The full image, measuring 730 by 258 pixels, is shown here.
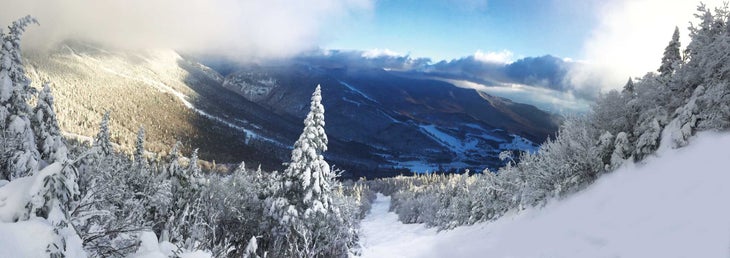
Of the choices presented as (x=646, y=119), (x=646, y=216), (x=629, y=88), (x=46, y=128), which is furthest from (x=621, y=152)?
(x=46, y=128)

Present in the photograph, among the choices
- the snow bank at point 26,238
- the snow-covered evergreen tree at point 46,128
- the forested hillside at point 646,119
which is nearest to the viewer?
the snow bank at point 26,238

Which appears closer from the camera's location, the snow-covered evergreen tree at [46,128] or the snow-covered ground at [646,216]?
the snow-covered ground at [646,216]

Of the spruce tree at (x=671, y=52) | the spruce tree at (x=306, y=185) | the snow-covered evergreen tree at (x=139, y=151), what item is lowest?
the snow-covered evergreen tree at (x=139, y=151)

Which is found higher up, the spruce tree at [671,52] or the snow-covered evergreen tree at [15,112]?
the spruce tree at [671,52]

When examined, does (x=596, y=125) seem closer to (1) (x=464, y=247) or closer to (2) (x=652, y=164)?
(2) (x=652, y=164)

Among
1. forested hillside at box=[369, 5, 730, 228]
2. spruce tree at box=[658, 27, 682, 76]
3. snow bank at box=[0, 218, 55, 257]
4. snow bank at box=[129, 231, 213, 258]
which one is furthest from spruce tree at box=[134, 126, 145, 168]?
spruce tree at box=[658, 27, 682, 76]

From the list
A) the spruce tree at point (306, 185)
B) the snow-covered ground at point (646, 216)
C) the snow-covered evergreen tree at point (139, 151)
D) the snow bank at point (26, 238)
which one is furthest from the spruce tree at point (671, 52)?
the snow-covered evergreen tree at point (139, 151)

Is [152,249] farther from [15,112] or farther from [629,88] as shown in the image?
[629,88]

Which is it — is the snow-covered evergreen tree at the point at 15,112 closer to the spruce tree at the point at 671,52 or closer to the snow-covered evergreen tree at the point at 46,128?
the snow-covered evergreen tree at the point at 46,128
